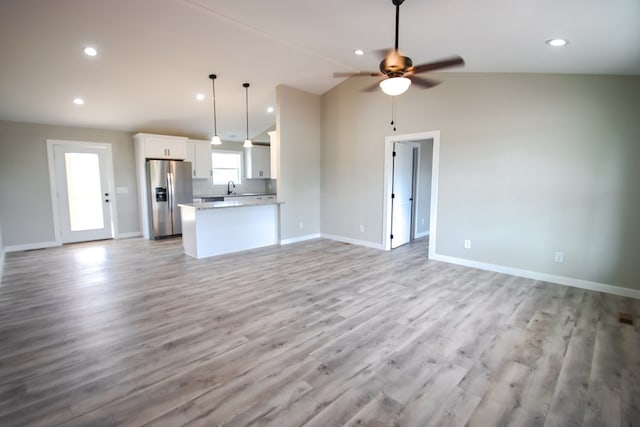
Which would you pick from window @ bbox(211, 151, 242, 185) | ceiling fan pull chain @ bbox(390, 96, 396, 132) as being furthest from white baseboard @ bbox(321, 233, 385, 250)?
window @ bbox(211, 151, 242, 185)

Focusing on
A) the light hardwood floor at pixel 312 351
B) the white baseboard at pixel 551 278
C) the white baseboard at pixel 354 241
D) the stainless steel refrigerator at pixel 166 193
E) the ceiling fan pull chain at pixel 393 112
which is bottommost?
the light hardwood floor at pixel 312 351

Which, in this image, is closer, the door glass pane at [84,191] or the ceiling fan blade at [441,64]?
the ceiling fan blade at [441,64]

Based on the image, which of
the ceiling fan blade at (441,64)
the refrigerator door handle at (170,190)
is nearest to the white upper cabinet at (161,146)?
the refrigerator door handle at (170,190)

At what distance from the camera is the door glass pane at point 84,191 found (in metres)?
6.23

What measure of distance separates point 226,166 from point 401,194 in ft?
16.0

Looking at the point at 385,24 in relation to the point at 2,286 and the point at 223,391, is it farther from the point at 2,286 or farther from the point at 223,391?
the point at 2,286

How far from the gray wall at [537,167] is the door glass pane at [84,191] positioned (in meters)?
6.04

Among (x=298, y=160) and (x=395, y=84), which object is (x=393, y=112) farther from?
(x=395, y=84)

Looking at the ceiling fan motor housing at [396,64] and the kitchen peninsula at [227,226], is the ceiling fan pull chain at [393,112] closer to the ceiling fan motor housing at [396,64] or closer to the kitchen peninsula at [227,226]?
the kitchen peninsula at [227,226]

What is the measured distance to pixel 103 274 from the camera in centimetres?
435

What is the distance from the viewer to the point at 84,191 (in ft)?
21.0

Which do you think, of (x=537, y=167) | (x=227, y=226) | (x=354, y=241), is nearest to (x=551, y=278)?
(x=537, y=167)

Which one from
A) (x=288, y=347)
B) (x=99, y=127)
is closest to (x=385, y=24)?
(x=288, y=347)

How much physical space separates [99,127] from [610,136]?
27.9 feet
